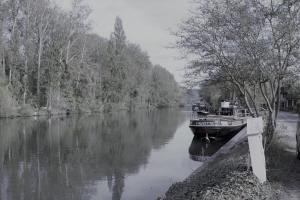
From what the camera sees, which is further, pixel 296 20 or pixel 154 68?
pixel 154 68

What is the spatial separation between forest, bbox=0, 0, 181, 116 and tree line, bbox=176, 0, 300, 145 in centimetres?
4012

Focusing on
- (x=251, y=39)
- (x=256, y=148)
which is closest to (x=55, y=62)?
(x=251, y=39)

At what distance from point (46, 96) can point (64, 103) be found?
408cm

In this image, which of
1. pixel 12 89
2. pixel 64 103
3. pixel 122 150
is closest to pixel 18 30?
pixel 12 89

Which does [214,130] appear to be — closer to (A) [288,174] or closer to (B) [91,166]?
(B) [91,166]

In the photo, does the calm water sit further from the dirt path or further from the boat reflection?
the dirt path

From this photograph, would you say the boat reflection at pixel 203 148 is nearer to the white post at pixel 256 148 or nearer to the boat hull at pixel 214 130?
the boat hull at pixel 214 130

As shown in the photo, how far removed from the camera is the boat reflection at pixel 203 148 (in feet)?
74.9

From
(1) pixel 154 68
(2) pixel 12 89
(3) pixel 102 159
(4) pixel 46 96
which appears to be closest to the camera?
(3) pixel 102 159

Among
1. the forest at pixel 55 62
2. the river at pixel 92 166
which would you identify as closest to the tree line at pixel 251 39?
the river at pixel 92 166

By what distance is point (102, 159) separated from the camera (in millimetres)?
20719

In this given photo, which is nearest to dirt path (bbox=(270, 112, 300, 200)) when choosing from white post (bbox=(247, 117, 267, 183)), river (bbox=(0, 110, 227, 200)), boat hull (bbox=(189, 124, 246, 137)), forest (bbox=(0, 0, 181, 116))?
white post (bbox=(247, 117, 267, 183))

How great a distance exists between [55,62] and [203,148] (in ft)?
134

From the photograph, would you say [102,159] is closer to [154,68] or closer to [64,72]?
[64,72]
